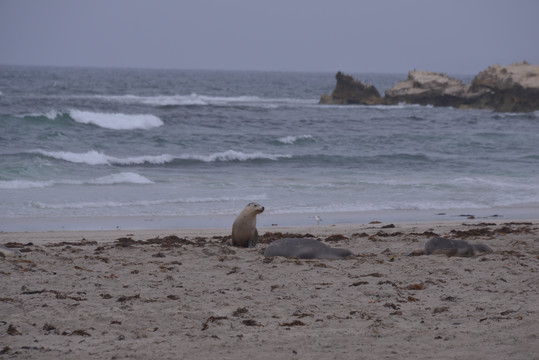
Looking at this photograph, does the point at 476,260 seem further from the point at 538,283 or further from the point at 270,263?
the point at 270,263

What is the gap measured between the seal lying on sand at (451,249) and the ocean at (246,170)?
409cm

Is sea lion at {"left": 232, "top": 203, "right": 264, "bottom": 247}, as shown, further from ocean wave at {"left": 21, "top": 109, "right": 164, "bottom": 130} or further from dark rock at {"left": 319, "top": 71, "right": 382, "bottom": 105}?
dark rock at {"left": 319, "top": 71, "right": 382, "bottom": 105}

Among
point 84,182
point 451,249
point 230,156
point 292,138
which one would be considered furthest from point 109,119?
point 451,249

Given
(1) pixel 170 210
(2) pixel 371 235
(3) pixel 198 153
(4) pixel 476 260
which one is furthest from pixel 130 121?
(4) pixel 476 260

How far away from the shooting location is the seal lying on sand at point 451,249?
8.47 meters

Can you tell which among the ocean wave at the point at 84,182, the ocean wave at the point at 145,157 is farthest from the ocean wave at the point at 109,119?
the ocean wave at the point at 84,182

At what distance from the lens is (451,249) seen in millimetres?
8477

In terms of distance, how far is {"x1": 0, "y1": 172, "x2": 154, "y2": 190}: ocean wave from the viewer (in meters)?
15.8

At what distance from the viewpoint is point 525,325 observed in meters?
5.18

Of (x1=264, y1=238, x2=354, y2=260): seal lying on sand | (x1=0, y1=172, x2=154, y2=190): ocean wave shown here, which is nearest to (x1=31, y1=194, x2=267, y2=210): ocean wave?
(x1=0, y1=172, x2=154, y2=190): ocean wave

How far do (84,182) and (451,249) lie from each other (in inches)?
423

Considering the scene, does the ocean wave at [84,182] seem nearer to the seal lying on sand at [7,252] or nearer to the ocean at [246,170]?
the ocean at [246,170]

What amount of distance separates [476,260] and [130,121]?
27.4 meters

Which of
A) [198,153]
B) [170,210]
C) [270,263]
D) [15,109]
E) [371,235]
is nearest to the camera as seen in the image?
[270,263]
